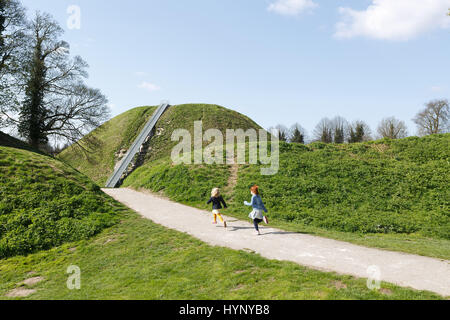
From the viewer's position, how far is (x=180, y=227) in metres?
12.4

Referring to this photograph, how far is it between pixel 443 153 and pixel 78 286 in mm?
26967

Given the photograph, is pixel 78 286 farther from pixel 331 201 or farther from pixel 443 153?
pixel 443 153

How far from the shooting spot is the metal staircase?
31.5 metres

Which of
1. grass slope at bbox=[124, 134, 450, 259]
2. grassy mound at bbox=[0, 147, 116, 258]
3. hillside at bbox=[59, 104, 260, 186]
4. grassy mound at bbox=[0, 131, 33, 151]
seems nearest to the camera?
grassy mound at bbox=[0, 147, 116, 258]

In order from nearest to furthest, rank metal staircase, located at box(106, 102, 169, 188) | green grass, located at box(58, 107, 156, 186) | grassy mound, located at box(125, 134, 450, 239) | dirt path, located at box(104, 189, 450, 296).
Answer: dirt path, located at box(104, 189, 450, 296)
grassy mound, located at box(125, 134, 450, 239)
metal staircase, located at box(106, 102, 169, 188)
green grass, located at box(58, 107, 156, 186)

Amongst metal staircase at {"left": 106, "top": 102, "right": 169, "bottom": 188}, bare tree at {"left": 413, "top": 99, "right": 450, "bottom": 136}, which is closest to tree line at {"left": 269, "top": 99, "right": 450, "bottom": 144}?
bare tree at {"left": 413, "top": 99, "right": 450, "bottom": 136}

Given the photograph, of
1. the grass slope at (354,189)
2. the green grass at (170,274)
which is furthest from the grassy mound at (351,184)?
the green grass at (170,274)

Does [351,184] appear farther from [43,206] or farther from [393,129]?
[393,129]

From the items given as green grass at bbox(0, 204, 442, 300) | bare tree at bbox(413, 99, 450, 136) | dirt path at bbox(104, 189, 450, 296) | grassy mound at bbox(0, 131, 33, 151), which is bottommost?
green grass at bbox(0, 204, 442, 300)

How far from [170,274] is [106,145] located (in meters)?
38.9

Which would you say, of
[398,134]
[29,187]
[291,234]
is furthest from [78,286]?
[398,134]

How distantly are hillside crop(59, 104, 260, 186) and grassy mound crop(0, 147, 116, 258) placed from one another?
49.1 ft

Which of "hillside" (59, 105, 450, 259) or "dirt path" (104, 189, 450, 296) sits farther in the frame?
"hillside" (59, 105, 450, 259)

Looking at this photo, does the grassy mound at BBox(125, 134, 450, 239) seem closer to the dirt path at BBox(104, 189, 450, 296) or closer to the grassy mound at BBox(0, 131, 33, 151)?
the dirt path at BBox(104, 189, 450, 296)
